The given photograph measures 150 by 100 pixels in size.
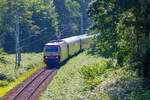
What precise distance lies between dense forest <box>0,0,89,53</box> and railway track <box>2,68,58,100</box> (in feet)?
31.4

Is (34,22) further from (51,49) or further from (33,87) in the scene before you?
(33,87)

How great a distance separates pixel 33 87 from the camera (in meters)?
20.3

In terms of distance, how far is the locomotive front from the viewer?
1094 inches

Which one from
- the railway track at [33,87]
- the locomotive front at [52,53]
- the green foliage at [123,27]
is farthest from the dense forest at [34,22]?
the green foliage at [123,27]

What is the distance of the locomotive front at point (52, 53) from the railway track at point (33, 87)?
1.73 m

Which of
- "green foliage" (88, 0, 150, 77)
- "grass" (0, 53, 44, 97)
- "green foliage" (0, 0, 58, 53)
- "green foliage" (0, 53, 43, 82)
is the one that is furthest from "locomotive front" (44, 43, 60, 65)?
"green foliage" (88, 0, 150, 77)

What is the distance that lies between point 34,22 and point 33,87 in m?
29.7

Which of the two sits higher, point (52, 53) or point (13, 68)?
point (52, 53)

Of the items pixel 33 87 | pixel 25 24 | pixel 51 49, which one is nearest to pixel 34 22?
pixel 25 24

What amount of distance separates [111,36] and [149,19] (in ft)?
12.8

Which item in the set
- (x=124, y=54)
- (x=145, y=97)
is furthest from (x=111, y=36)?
(x=145, y=97)

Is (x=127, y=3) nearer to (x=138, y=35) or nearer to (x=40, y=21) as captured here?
(x=138, y=35)

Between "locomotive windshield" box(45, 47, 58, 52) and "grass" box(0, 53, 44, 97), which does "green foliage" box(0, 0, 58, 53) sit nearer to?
"grass" box(0, 53, 44, 97)

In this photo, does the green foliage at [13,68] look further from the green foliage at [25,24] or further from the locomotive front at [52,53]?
the green foliage at [25,24]
